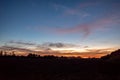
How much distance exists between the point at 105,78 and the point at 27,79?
Answer: 29.4 feet

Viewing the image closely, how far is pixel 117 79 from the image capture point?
27062 mm

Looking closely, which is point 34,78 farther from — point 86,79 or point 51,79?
point 86,79

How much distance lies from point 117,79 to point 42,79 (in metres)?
8.43

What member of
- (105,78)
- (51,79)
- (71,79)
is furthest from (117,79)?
(51,79)

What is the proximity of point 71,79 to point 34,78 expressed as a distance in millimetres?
4248

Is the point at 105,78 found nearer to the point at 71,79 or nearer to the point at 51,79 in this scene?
the point at 71,79

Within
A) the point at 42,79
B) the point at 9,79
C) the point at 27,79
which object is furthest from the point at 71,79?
the point at 9,79

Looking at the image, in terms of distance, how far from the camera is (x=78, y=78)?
90.8ft

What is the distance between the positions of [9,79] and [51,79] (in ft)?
16.8

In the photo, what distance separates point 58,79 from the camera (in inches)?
1059

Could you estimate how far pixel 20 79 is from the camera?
28.0m

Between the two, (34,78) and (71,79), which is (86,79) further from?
(34,78)

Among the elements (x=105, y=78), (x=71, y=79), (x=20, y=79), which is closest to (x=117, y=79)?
(x=105, y=78)

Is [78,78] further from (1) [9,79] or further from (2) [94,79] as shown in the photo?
(1) [9,79]
